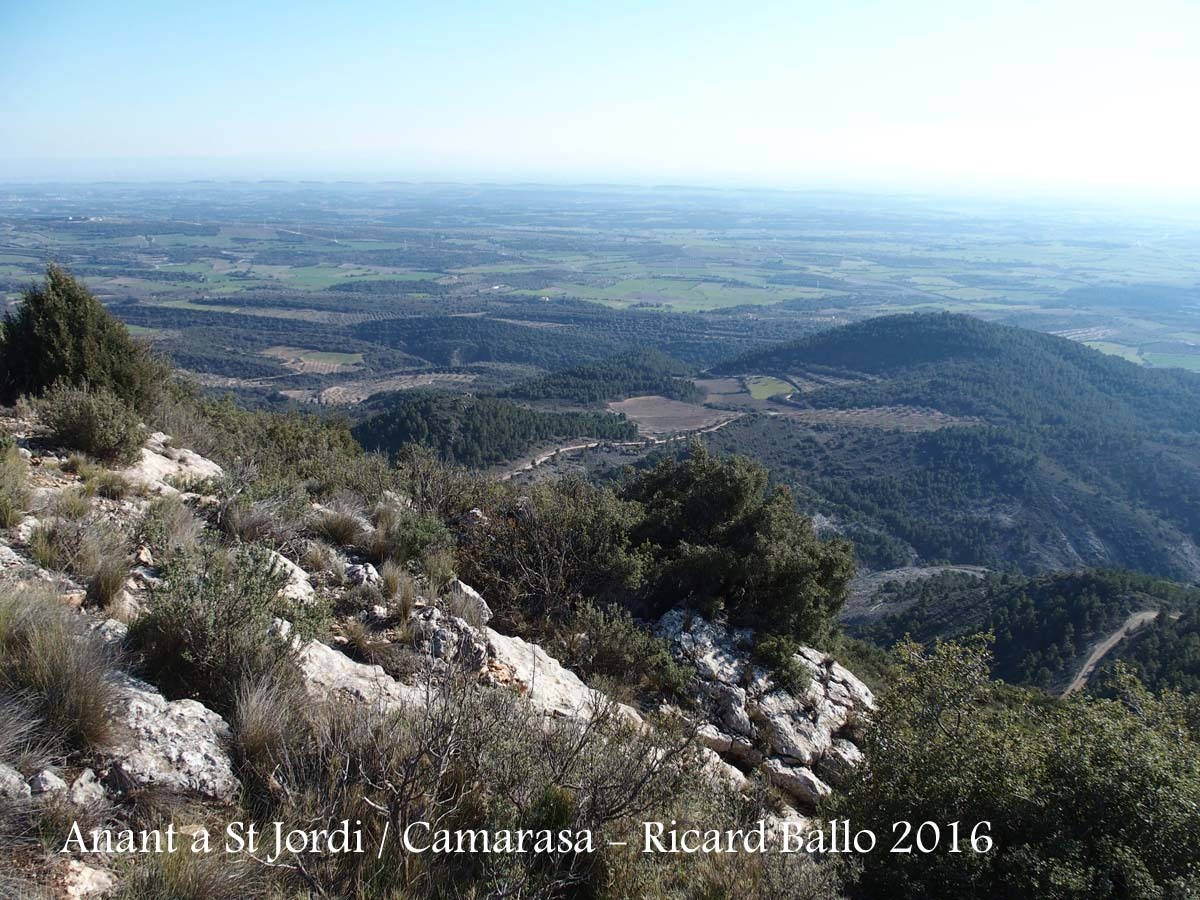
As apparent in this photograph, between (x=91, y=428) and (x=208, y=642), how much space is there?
558 centimetres

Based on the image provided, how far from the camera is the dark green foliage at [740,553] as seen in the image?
29.1 feet

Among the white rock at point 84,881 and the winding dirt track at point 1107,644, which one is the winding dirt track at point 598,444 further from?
the white rock at point 84,881

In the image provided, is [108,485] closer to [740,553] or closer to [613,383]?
[740,553]

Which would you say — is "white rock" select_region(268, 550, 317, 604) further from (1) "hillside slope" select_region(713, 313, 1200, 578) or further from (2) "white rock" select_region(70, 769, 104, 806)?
(1) "hillside slope" select_region(713, 313, 1200, 578)

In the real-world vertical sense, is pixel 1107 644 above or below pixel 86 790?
below

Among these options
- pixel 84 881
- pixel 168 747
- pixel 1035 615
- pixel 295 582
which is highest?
pixel 168 747

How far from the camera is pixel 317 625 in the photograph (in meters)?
4.89

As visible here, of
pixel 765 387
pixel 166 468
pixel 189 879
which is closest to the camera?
pixel 189 879

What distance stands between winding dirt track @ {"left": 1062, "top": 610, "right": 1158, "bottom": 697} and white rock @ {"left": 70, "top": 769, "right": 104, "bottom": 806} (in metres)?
34.9

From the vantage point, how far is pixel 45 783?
2.87m

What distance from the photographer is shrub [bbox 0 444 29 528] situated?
5.15 m

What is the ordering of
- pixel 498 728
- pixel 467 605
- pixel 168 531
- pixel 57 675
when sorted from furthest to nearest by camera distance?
pixel 467 605 < pixel 168 531 < pixel 498 728 < pixel 57 675

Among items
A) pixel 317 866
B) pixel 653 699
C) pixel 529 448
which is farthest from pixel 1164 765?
pixel 529 448

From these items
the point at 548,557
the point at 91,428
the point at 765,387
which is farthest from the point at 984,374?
the point at 91,428
